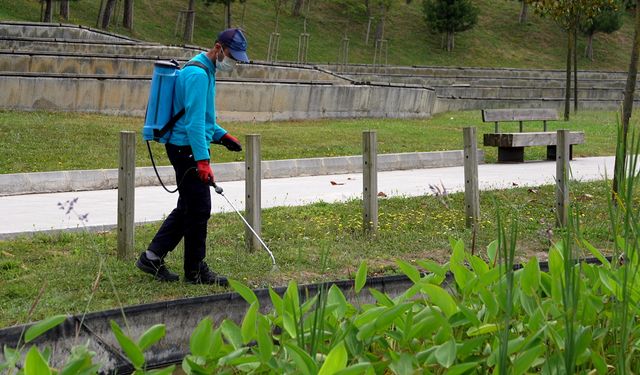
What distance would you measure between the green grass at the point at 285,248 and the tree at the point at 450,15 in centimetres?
4389

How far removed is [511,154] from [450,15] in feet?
126

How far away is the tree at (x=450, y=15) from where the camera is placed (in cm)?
5609

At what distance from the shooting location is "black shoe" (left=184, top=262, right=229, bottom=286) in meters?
7.85

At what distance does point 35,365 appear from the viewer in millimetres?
2830

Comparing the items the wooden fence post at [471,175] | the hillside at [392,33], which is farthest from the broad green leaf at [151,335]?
the hillside at [392,33]

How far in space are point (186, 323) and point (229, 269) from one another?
353 cm

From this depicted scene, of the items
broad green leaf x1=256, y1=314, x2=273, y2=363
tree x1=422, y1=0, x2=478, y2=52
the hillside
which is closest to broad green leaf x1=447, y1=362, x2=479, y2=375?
broad green leaf x1=256, y1=314, x2=273, y2=363

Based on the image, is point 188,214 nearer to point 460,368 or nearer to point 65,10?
point 460,368

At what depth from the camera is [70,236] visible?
9461 mm

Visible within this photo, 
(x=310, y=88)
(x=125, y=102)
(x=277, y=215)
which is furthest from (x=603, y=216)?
(x=310, y=88)

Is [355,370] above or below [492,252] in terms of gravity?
below

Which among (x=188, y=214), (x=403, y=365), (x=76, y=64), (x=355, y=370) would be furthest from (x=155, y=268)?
(x=76, y=64)

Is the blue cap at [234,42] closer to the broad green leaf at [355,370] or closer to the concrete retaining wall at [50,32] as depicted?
the broad green leaf at [355,370]

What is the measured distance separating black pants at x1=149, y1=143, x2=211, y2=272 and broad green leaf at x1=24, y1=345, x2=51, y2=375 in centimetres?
465
